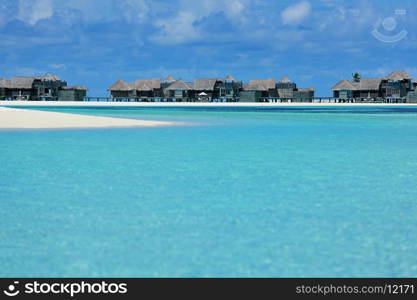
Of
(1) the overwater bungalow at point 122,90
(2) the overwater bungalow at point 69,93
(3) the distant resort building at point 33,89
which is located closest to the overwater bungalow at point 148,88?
(1) the overwater bungalow at point 122,90

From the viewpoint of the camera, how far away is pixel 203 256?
562 centimetres

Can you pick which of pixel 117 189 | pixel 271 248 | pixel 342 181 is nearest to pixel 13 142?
pixel 117 189

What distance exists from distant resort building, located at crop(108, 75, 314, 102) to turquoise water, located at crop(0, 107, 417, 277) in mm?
70495

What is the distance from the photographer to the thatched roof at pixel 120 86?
8819 centimetres

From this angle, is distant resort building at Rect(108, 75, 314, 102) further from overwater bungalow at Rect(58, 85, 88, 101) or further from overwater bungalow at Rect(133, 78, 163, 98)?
overwater bungalow at Rect(58, 85, 88, 101)

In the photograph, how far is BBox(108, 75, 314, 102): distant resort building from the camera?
84.2 meters

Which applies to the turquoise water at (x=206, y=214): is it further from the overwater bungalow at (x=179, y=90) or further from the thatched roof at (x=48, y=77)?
the thatched roof at (x=48, y=77)

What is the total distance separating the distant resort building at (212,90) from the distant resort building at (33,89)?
27.2 ft

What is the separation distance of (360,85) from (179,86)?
2676 cm

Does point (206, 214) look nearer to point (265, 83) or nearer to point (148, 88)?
point (265, 83)

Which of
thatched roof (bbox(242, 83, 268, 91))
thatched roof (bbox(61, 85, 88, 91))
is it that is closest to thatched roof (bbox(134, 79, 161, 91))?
thatched roof (bbox(61, 85, 88, 91))

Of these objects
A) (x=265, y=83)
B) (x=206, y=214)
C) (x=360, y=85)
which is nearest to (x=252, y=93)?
(x=265, y=83)

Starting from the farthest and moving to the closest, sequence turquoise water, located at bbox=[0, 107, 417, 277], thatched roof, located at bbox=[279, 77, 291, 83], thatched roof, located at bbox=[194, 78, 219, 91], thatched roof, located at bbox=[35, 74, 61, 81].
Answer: thatched roof, located at bbox=[279, 77, 291, 83] → thatched roof, located at bbox=[35, 74, 61, 81] → thatched roof, located at bbox=[194, 78, 219, 91] → turquoise water, located at bbox=[0, 107, 417, 277]

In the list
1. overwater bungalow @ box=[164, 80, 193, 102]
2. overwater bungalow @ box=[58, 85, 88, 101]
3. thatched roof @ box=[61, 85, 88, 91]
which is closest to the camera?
overwater bungalow @ box=[164, 80, 193, 102]
